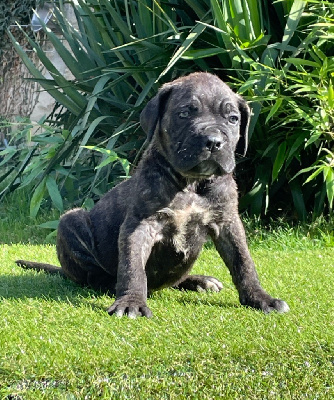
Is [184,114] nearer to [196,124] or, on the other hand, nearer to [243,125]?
[196,124]

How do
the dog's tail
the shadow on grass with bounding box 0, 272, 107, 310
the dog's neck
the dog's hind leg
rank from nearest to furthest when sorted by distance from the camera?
1. the dog's neck
2. the shadow on grass with bounding box 0, 272, 107, 310
3. the dog's hind leg
4. the dog's tail

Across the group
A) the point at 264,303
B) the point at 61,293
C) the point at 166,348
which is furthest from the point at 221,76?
the point at 166,348

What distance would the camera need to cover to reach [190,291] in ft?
15.5

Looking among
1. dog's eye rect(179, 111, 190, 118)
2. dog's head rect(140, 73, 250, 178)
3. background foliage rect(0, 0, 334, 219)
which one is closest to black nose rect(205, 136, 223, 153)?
dog's head rect(140, 73, 250, 178)

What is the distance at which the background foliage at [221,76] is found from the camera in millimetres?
6023

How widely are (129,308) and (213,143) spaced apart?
985 mm

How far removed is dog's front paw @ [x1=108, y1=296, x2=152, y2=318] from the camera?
12.2 ft

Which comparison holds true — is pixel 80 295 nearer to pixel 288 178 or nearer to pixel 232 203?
pixel 232 203

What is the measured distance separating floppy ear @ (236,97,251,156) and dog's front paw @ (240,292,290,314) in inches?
36.3

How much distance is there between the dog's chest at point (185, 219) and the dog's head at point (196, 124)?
18 centimetres

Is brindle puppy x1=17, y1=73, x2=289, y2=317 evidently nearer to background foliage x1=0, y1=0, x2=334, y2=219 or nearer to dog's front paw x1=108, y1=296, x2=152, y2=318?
dog's front paw x1=108, y1=296, x2=152, y2=318

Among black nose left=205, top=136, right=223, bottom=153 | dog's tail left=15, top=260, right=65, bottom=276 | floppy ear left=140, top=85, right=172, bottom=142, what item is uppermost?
floppy ear left=140, top=85, right=172, bottom=142

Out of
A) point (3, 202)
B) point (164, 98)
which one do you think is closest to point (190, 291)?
point (164, 98)

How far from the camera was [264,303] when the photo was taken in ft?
13.1
